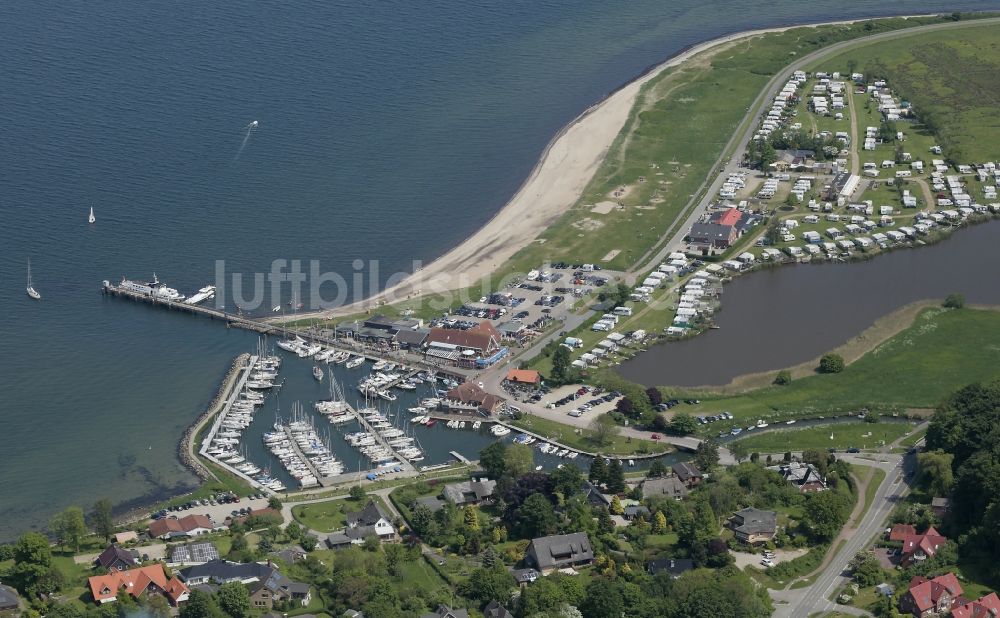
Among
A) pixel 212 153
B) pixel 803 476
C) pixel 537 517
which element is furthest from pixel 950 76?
pixel 537 517

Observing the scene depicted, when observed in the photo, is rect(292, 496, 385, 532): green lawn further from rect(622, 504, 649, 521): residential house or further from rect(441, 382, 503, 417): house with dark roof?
rect(622, 504, 649, 521): residential house

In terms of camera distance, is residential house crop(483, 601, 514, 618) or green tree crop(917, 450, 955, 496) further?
green tree crop(917, 450, 955, 496)

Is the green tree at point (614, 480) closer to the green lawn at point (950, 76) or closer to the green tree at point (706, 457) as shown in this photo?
the green tree at point (706, 457)

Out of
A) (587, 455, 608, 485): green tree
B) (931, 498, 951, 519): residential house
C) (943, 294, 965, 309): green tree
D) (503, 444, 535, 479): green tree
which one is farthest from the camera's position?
(943, 294, 965, 309): green tree

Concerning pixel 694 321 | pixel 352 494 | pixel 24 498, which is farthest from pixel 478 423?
pixel 24 498

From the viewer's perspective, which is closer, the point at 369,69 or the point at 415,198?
the point at 415,198

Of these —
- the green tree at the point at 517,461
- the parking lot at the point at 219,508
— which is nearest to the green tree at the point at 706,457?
the green tree at the point at 517,461

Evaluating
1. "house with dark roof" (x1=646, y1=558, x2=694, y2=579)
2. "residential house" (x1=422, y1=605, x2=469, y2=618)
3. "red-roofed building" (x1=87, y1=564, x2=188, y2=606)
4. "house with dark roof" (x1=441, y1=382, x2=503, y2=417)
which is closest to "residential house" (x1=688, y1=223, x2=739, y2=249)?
"house with dark roof" (x1=441, y1=382, x2=503, y2=417)

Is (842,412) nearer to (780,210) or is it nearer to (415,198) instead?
(780,210)
